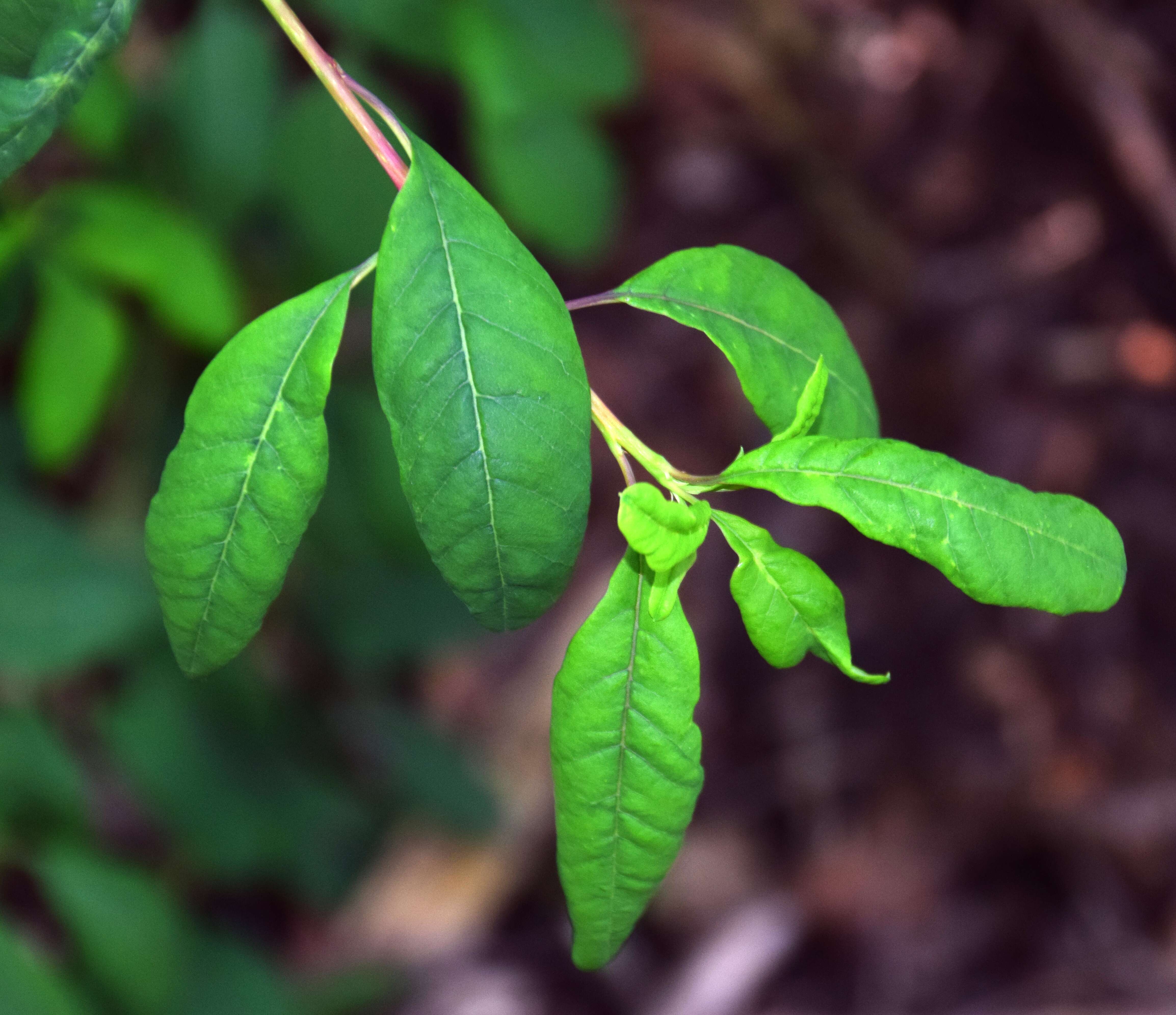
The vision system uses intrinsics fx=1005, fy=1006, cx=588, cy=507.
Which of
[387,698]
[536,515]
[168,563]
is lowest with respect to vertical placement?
[387,698]

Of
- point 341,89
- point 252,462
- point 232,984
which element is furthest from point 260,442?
point 232,984

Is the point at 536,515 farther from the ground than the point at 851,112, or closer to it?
farther from the ground

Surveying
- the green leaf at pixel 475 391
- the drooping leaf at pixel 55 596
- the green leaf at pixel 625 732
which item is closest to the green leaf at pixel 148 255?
the drooping leaf at pixel 55 596

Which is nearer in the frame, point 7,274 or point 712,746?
point 7,274

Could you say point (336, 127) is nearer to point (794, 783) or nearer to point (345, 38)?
point (345, 38)

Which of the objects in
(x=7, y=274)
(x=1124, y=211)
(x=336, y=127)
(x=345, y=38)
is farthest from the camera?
(x=1124, y=211)

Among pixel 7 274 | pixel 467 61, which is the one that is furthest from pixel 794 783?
pixel 7 274

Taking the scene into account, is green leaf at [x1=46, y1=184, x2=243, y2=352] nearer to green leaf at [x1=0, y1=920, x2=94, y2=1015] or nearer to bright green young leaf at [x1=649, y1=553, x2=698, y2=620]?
green leaf at [x1=0, y1=920, x2=94, y2=1015]
